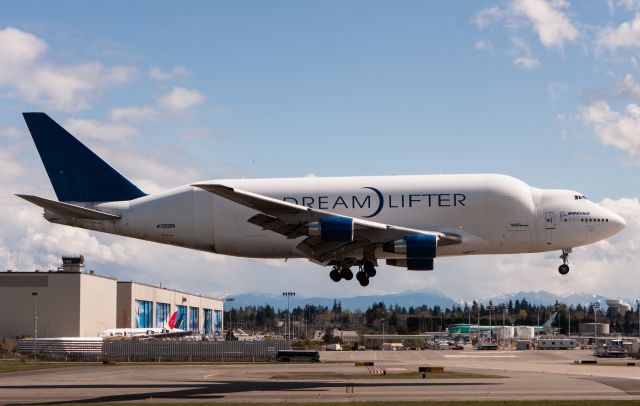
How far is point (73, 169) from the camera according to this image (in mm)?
65688

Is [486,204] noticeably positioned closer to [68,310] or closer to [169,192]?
[169,192]

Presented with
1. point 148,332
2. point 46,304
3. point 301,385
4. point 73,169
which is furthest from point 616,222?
point 148,332

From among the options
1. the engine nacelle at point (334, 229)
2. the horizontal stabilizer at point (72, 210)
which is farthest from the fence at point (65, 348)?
the engine nacelle at point (334, 229)

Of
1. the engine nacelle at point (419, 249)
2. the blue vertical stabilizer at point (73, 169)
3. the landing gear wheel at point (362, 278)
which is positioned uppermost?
the blue vertical stabilizer at point (73, 169)

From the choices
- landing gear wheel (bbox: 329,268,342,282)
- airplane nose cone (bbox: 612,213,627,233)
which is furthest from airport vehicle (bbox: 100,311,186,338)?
airplane nose cone (bbox: 612,213,627,233)

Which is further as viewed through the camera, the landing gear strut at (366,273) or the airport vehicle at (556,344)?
the airport vehicle at (556,344)

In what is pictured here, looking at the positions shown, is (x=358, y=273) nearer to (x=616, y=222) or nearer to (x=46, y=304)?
(x=616, y=222)

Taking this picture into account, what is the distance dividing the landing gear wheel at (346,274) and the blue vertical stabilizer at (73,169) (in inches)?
646

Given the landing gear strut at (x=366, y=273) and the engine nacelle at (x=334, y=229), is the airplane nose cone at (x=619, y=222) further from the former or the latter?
the engine nacelle at (x=334, y=229)

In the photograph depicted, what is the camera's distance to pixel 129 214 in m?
64.3

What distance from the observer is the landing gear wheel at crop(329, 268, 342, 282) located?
63.2 m

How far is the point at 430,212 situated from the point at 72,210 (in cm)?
2532

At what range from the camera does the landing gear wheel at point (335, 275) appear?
6324cm

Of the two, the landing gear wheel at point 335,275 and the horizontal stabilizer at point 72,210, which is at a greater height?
the horizontal stabilizer at point 72,210
